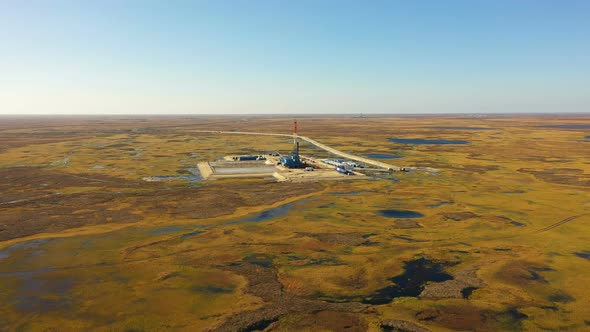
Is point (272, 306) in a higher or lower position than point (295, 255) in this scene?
lower

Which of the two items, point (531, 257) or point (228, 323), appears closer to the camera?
point (228, 323)

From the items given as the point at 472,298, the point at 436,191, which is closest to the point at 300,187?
the point at 436,191

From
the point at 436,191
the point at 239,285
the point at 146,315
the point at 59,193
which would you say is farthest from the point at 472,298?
the point at 59,193

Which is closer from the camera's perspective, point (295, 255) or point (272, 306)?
point (272, 306)

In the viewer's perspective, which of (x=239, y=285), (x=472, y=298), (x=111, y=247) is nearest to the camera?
(x=472, y=298)

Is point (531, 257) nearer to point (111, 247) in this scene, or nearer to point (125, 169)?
point (111, 247)

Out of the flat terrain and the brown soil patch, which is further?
the flat terrain

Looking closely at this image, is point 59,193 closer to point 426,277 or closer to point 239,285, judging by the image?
point 239,285

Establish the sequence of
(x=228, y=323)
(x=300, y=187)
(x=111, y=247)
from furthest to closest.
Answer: (x=300, y=187) → (x=111, y=247) → (x=228, y=323)
